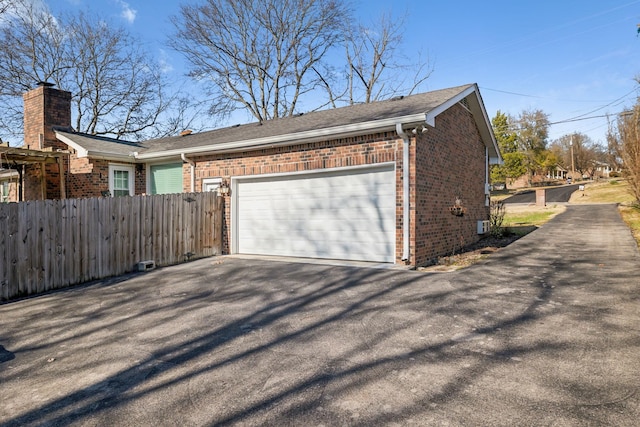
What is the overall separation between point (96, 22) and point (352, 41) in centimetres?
1783

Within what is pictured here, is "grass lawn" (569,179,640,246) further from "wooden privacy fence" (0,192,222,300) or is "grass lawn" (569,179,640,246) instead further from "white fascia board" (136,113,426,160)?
"wooden privacy fence" (0,192,222,300)

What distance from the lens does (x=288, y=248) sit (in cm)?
955

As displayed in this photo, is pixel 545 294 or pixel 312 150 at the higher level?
pixel 312 150

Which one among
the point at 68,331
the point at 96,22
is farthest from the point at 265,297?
the point at 96,22

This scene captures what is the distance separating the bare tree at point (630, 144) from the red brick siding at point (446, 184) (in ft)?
35.4

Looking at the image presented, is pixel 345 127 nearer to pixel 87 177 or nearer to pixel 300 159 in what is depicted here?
pixel 300 159

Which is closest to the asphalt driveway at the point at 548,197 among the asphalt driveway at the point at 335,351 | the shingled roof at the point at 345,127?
the shingled roof at the point at 345,127

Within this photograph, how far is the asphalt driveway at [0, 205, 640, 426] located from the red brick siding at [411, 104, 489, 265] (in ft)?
4.99

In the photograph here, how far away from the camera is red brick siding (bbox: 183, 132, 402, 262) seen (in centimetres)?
793

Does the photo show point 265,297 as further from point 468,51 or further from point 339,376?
point 468,51

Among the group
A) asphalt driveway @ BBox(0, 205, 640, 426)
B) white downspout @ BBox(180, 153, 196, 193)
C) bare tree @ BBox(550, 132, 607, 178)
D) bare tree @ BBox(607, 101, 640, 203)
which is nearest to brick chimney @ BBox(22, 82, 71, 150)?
white downspout @ BBox(180, 153, 196, 193)

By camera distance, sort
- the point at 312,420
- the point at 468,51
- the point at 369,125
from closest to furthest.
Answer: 1. the point at 312,420
2. the point at 369,125
3. the point at 468,51

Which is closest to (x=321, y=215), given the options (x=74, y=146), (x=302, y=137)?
(x=302, y=137)

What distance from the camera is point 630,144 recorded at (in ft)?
58.9
